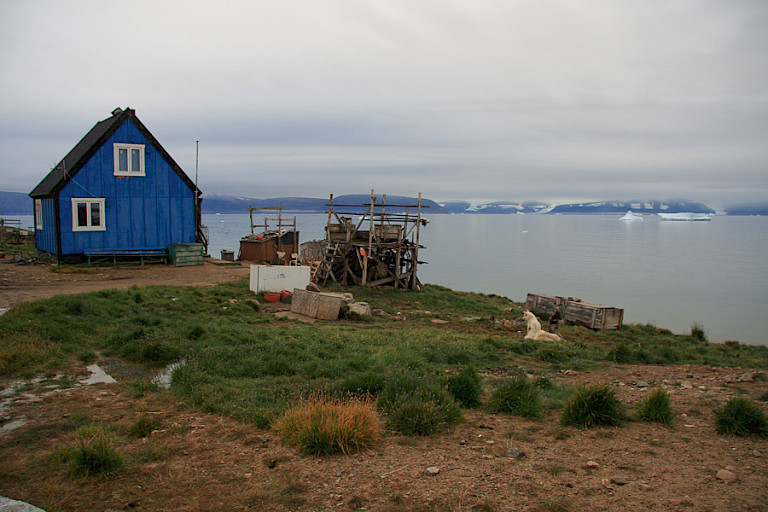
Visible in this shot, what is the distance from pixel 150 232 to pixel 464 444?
81.8 ft

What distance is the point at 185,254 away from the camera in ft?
89.6

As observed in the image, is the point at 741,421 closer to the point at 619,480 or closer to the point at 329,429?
the point at 619,480

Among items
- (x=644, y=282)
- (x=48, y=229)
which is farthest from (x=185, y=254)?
(x=644, y=282)

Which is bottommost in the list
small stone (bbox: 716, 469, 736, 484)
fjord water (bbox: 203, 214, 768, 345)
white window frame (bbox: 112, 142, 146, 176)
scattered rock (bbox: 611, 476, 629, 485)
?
fjord water (bbox: 203, 214, 768, 345)

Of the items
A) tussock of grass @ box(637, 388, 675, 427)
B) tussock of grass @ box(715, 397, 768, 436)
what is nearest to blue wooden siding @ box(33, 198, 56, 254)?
tussock of grass @ box(637, 388, 675, 427)

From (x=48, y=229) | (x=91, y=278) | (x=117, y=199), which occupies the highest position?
(x=117, y=199)

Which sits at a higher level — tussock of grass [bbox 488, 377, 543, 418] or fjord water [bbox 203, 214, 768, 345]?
tussock of grass [bbox 488, 377, 543, 418]

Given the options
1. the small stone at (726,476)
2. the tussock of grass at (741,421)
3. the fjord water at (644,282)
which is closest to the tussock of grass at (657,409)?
the tussock of grass at (741,421)

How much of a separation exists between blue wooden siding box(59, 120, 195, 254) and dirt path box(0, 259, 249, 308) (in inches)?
67.2

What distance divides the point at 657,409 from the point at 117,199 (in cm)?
2618

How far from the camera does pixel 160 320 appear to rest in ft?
42.6

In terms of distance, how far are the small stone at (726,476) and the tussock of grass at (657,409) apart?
1.70 meters

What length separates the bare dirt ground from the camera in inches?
179

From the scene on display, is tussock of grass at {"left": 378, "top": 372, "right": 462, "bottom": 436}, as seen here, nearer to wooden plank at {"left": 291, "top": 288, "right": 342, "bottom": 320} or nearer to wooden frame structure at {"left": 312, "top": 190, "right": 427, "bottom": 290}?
wooden plank at {"left": 291, "top": 288, "right": 342, "bottom": 320}
